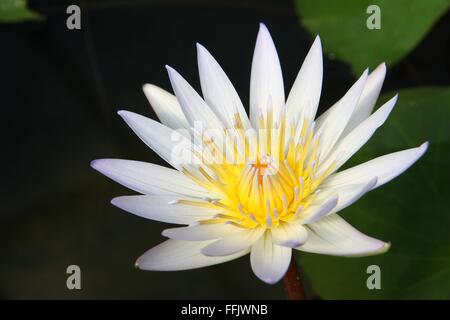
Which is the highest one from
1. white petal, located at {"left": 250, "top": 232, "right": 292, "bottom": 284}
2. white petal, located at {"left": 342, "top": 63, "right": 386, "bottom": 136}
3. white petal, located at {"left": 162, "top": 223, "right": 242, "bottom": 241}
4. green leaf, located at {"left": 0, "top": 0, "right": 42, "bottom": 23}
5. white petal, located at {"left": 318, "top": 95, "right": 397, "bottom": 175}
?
green leaf, located at {"left": 0, "top": 0, "right": 42, "bottom": 23}

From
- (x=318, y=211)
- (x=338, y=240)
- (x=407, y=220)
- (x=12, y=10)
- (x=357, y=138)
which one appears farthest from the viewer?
(x=12, y=10)

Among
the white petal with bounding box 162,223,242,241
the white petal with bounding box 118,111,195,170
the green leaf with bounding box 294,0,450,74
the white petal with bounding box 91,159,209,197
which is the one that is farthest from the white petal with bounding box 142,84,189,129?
the green leaf with bounding box 294,0,450,74

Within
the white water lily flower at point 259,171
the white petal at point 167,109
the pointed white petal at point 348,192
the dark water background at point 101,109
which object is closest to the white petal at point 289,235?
the white water lily flower at point 259,171

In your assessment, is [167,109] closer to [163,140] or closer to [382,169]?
[163,140]

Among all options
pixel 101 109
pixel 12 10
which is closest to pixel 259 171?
pixel 101 109

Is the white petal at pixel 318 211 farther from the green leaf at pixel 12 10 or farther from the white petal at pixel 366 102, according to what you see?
the green leaf at pixel 12 10

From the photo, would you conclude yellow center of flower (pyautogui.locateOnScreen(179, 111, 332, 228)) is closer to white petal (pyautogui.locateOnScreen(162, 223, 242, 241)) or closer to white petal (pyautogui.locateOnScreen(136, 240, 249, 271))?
white petal (pyautogui.locateOnScreen(162, 223, 242, 241))

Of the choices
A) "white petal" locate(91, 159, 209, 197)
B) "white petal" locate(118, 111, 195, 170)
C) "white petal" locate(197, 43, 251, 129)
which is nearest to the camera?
"white petal" locate(91, 159, 209, 197)
